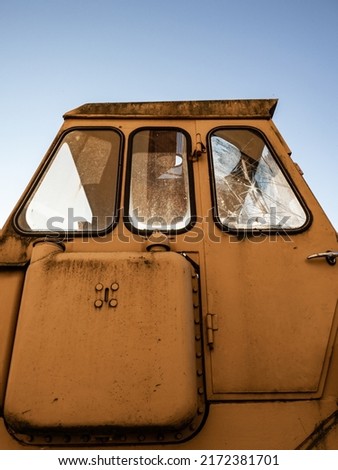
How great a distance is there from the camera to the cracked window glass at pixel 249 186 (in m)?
1.90

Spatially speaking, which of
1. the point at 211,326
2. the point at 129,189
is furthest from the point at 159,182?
the point at 211,326

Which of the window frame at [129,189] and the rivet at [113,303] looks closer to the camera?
the rivet at [113,303]

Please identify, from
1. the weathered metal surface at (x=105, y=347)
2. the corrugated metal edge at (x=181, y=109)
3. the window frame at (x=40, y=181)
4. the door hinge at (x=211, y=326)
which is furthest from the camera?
the corrugated metal edge at (x=181, y=109)

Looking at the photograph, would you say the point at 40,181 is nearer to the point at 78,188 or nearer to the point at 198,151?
the point at 78,188

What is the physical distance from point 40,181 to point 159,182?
0.73 metres

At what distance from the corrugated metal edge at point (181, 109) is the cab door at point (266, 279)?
0.76 ft

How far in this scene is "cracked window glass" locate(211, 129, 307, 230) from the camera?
1.90 m

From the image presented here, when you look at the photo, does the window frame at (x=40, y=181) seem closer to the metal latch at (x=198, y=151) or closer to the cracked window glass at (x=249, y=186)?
the metal latch at (x=198, y=151)

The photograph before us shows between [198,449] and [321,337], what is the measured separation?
2.53 ft

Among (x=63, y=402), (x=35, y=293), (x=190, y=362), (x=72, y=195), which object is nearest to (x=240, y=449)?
(x=190, y=362)

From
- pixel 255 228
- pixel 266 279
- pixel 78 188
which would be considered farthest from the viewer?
pixel 78 188

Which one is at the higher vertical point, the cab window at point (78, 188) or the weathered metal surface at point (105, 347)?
the cab window at point (78, 188)

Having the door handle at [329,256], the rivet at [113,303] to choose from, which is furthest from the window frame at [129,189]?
the door handle at [329,256]

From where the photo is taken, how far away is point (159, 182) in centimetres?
205
